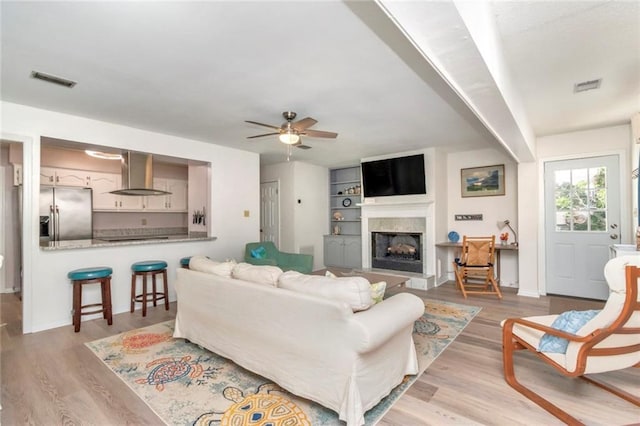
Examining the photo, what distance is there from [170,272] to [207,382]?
8.13 ft

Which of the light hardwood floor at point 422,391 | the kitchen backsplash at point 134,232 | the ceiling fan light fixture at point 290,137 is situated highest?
the ceiling fan light fixture at point 290,137

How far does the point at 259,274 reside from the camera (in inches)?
88.0

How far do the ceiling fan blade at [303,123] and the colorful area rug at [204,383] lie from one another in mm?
2256

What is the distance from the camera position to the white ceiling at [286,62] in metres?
1.75

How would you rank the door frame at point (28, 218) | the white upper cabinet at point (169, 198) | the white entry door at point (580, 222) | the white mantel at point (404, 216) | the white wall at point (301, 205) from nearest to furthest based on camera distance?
1. the door frame at point (28, 218)
2. the white entry door at point (580, 222)
3. the white mantel at point (404, 216)
4. the white upper cabinet at point (169, 198)
5. the white wall at point (301, 205)

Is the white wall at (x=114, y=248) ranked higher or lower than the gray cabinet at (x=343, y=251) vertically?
higher

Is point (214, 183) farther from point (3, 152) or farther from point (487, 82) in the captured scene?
point (487, 82)

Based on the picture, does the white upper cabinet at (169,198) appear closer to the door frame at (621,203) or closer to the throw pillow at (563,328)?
the throw pillow at (563,328)

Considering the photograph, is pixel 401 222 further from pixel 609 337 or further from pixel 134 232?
pixel 134 232

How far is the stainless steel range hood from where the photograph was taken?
400cm

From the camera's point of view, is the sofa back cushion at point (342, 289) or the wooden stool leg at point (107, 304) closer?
the sofa back cushion at point (342, 289)

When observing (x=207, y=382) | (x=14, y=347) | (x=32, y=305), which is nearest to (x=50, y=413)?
(x=207, y=382)

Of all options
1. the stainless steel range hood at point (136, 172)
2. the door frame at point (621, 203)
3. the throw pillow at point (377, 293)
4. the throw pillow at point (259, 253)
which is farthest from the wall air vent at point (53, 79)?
the door frame at point (621, 203)

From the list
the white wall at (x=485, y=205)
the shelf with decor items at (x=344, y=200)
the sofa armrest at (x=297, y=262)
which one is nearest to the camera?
the sofa armrest at (x=297, y=262)
